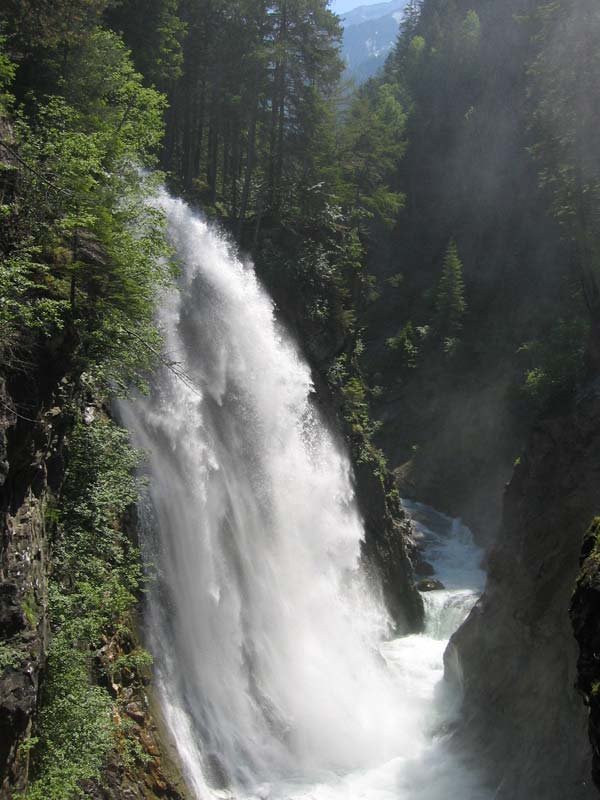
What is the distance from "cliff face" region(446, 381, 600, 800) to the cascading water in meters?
1.45

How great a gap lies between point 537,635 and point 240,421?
10.1 m

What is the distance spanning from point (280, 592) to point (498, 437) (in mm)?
23974

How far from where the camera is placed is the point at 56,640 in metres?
9.62

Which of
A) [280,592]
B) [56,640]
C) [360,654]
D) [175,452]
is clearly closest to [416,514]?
[360,654]

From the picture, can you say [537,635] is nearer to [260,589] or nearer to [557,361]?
[260,589]

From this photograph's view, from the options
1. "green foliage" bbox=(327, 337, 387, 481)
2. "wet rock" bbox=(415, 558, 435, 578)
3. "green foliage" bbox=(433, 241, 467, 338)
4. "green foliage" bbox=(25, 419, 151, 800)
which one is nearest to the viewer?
"green foliage" bbox=(25, 419, 151, 800)

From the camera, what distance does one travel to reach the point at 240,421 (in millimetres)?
20594

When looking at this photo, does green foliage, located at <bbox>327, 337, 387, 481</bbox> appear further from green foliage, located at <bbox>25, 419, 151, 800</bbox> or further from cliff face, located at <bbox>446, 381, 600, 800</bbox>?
green foliage, located at <bbox>25, 419, 151, 800</bbox>

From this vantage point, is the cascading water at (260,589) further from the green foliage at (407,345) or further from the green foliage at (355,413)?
the green foliage at (407,345)

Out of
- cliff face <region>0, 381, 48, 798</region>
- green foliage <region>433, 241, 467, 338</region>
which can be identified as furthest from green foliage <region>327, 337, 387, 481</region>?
green foliage <region>433, 241, 467, 338</region>

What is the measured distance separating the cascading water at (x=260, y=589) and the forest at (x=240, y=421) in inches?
4.2

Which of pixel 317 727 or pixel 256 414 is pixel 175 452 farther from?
pixel 317 727

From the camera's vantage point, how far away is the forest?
9797 mm

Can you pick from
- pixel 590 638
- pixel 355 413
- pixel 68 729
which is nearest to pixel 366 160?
pixel 355 413
